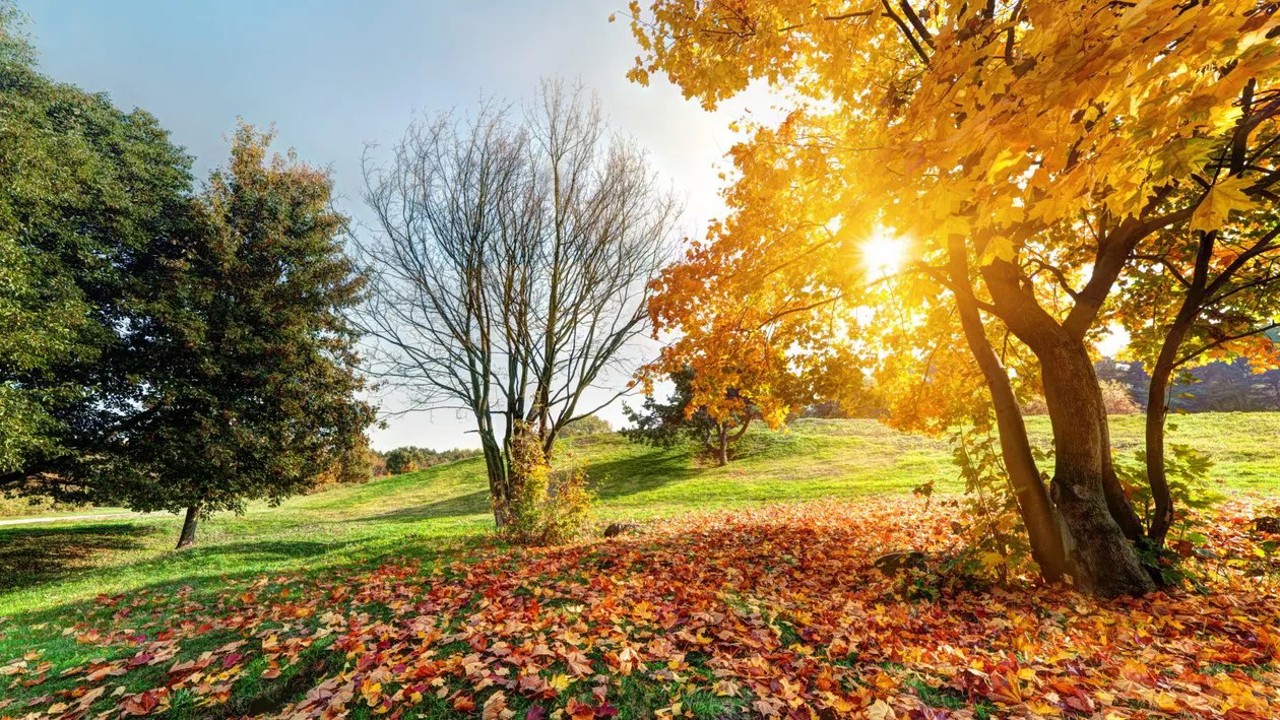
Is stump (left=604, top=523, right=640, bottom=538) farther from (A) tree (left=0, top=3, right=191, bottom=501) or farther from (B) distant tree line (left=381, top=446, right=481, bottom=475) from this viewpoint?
(B) distant tree line (left=381, top=446, right=481, bottom=475)

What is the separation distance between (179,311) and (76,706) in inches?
445

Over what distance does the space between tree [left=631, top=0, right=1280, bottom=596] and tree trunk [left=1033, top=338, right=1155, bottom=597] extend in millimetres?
19

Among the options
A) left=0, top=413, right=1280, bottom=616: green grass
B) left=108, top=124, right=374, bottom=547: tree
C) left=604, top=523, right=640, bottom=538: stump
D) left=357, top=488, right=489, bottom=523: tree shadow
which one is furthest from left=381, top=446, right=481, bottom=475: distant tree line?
left=604, top=523, right=640, bottom=538: stump

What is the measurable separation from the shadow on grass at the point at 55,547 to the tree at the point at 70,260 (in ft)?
5.26

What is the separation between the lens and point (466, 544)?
9.90m

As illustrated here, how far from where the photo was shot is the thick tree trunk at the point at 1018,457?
17.9 ft

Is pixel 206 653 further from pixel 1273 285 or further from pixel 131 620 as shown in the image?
pixel 1273 285

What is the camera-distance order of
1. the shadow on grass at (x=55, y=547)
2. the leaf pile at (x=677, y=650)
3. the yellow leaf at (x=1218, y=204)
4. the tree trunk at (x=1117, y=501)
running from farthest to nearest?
the shadow on grass at (x=55, y=547) < the tree trunk at (x=1117, y=501) < the leaf pile at (x=677, y=650) < the yellow leaf at (x=1218, y=204)

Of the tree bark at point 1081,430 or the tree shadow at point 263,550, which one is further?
the tree shadow at point 263,550

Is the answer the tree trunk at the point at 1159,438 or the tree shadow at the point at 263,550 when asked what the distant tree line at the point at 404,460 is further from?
the tree trunk at the point at 1159,438

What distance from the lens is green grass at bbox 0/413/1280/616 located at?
32.7 ft

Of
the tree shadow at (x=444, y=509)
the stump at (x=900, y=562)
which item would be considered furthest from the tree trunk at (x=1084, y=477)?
the tree shadow at (x=444, y=509)

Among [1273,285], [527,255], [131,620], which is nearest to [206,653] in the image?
[131,620]

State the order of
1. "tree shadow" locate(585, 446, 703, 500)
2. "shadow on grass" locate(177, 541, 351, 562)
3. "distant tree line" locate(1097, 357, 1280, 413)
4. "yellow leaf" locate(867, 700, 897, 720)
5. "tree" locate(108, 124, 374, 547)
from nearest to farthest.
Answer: "yellow leaf" locate(867, 700, 897, 720), "shadow on grass" locate(177, 541, 351, 562), "tree" locate(108, 124, 374, 547), "tree shadow" locate(585, 446, 703, 500), "distant tree line" locate(1097, 357, 1280, 413)
